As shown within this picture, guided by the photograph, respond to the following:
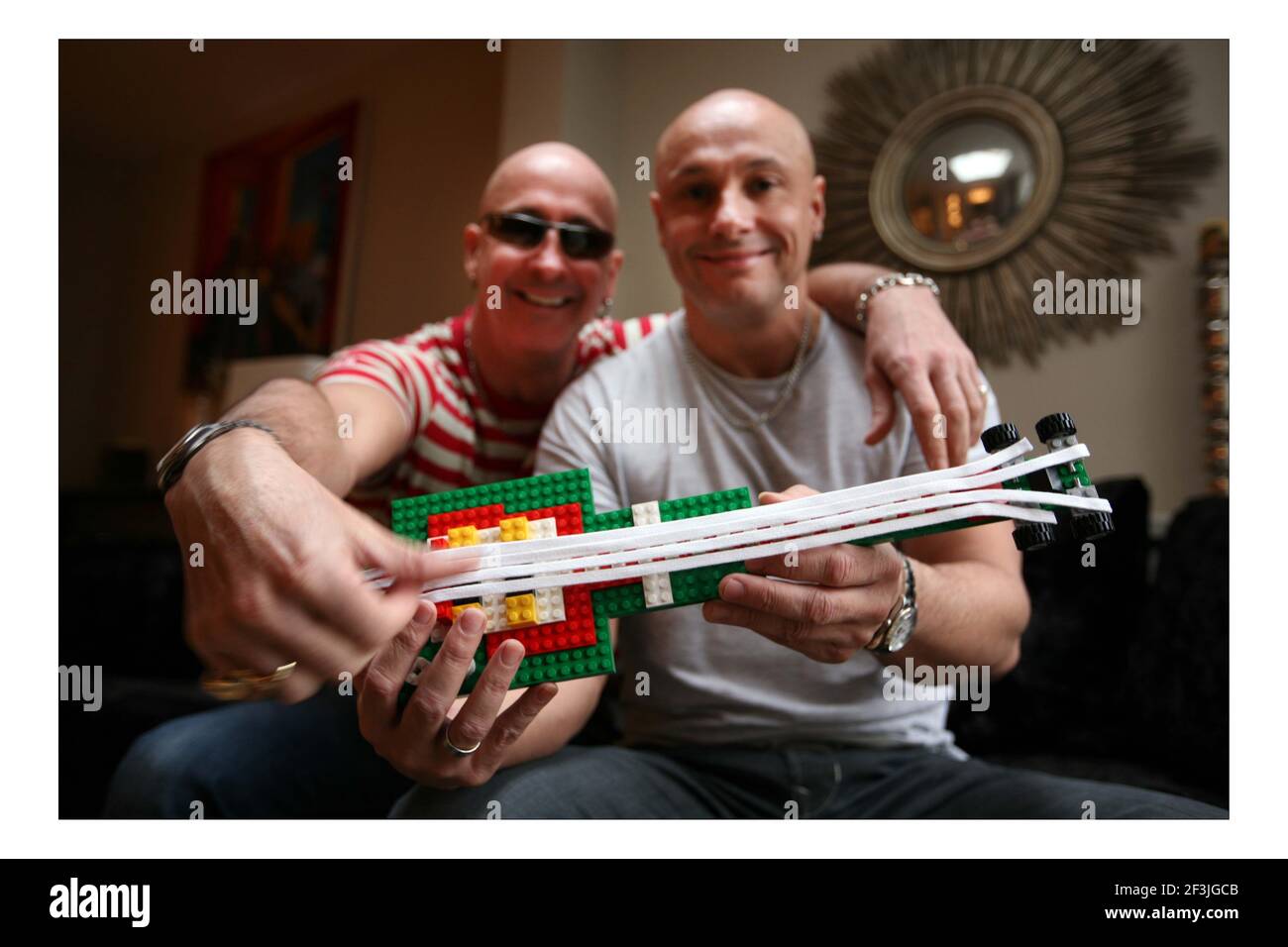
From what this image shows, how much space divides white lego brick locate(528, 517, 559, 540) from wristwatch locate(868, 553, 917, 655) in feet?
0.79

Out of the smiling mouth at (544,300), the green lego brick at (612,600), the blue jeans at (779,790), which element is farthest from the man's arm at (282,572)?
the smiling mouth at (544,300)

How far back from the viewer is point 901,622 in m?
0.59

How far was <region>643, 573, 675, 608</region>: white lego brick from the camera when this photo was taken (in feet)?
1.59

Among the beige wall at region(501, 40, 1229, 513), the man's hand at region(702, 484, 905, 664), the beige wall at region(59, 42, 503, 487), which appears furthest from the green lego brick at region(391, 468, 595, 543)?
the beige wall at region(59, 42, 503, 487)

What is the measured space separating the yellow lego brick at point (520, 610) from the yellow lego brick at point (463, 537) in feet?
0.13

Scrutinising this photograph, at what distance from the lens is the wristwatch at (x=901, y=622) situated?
58 cm

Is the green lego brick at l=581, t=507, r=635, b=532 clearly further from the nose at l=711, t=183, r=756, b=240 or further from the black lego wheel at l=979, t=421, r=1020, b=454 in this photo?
the nose at l=711, t=183, r=756, b=240

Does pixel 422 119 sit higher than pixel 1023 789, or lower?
higher

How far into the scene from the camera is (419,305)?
2.38 meters
